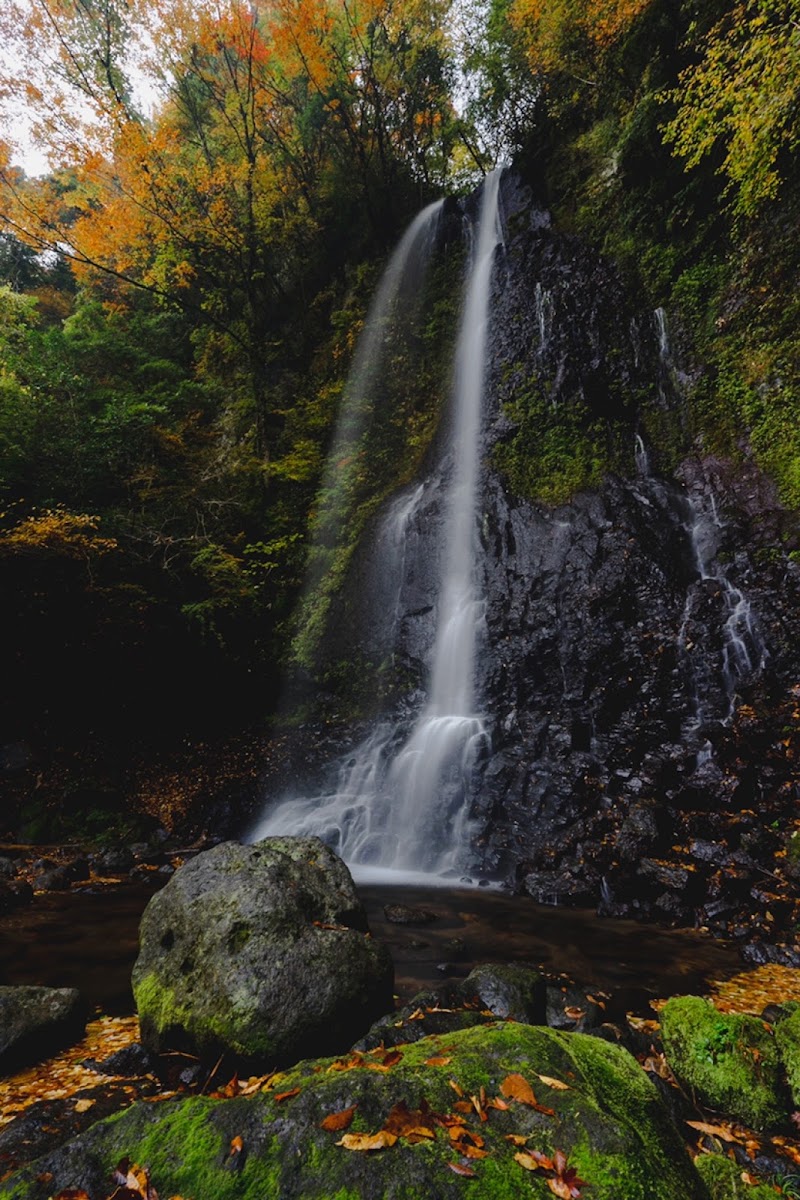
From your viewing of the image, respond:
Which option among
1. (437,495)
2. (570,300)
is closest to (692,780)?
(437,495)

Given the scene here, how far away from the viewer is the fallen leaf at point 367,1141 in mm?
1501

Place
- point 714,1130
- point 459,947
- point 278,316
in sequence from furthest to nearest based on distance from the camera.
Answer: point 278,316, point 459,947, point 714,1130

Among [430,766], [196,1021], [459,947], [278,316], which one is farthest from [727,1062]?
[278,316]

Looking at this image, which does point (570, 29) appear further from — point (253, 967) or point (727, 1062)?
point (253, 967)

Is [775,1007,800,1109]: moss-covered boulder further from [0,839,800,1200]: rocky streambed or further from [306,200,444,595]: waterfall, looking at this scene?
[306,200,444,595]: waterfall

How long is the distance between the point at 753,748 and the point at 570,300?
1178 cm

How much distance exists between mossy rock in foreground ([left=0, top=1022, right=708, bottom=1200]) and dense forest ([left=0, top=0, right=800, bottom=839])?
10058 mm

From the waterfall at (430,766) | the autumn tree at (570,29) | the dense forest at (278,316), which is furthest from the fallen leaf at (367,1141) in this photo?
the autumn tree at (570,29)

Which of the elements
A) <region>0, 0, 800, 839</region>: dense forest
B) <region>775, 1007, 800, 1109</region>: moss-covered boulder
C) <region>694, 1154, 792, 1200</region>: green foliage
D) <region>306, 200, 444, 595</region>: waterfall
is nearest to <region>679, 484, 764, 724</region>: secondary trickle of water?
<region>0, 0, 800, 839</region>: dense forest

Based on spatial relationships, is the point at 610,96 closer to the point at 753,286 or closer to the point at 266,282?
the point at 753,286

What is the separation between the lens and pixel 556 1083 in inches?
70.0

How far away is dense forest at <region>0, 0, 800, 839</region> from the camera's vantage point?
10.9 metres

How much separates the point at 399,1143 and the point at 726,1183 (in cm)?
171

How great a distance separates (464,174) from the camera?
73.7 ft
